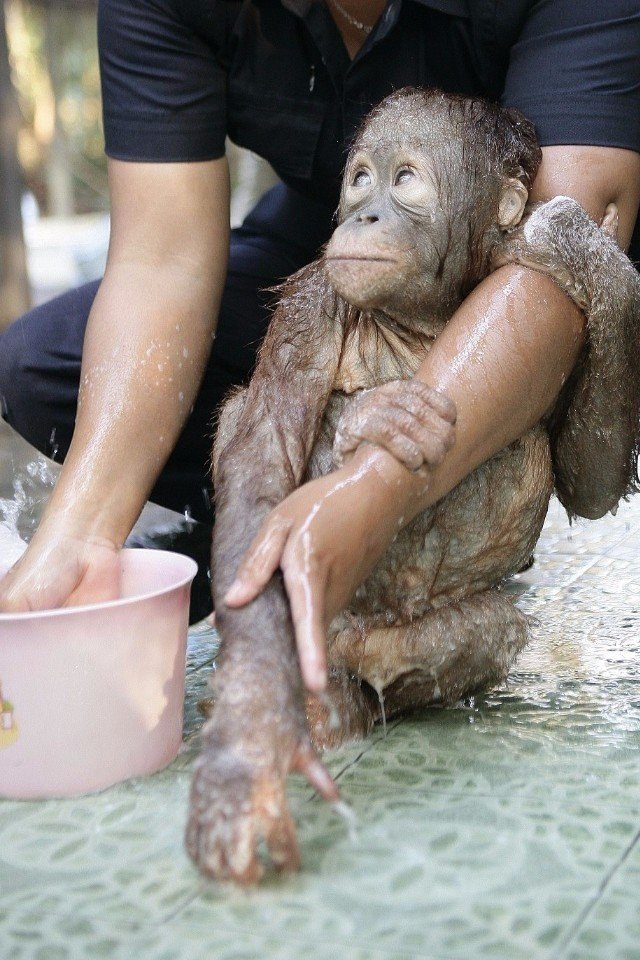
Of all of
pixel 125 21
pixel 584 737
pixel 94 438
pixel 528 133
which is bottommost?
pixel 584 737

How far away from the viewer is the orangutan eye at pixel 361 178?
238cm

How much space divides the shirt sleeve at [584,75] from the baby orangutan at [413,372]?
6cm

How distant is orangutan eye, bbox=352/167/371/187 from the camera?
7.81ft

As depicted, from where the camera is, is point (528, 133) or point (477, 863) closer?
point (477, 863)

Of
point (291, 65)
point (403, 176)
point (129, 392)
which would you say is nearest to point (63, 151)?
point (291, 65)

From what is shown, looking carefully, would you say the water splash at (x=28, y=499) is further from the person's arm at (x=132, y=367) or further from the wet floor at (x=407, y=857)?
the wet floor at (x=407, y=857)

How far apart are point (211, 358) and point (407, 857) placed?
181 cm

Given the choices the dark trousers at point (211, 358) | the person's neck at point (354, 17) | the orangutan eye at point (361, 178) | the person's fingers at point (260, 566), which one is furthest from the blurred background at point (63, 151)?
the person's fingers at point (260, 566)

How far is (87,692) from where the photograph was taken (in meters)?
2.00

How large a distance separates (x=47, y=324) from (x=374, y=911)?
212 cm

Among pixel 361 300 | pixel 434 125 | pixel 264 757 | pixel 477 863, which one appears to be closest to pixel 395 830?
pixel 477 863

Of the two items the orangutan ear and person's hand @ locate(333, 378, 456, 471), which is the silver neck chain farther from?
person's hand @ locate(333, 378, 456, 471)

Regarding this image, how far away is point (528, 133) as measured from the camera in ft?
7.87

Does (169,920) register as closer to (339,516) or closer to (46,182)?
(339,516)
